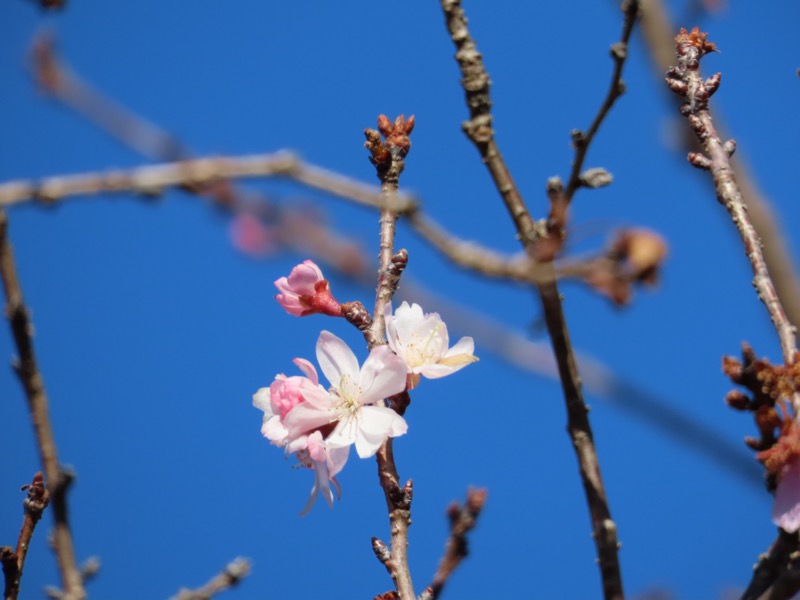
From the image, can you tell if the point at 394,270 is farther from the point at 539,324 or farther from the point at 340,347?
the point at 539,324

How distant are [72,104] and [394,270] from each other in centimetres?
493

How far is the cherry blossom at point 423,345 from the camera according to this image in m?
1.40

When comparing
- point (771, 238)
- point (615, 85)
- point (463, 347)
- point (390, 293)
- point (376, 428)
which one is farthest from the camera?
point (771, 238)

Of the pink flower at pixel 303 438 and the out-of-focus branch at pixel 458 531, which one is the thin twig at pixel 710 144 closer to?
the pink flower at pixel 303 438

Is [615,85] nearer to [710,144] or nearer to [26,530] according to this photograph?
[710,144]

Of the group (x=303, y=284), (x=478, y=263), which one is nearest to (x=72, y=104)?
(x=303, y=284)

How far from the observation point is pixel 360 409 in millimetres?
1308

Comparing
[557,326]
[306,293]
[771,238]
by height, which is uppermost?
[771,238]

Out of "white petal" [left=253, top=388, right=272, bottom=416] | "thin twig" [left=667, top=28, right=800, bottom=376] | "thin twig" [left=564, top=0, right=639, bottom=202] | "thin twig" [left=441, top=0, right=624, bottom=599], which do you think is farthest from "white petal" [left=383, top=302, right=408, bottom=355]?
"thin twig" [left=667, top=28, right=800, bottom=376]

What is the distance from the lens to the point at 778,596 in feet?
3.07

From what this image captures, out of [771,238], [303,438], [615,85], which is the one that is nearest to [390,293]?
[303,438]

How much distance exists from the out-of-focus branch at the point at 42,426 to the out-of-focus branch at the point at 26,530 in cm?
13

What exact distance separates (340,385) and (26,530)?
550 millimetres

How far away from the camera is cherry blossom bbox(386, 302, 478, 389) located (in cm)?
140
